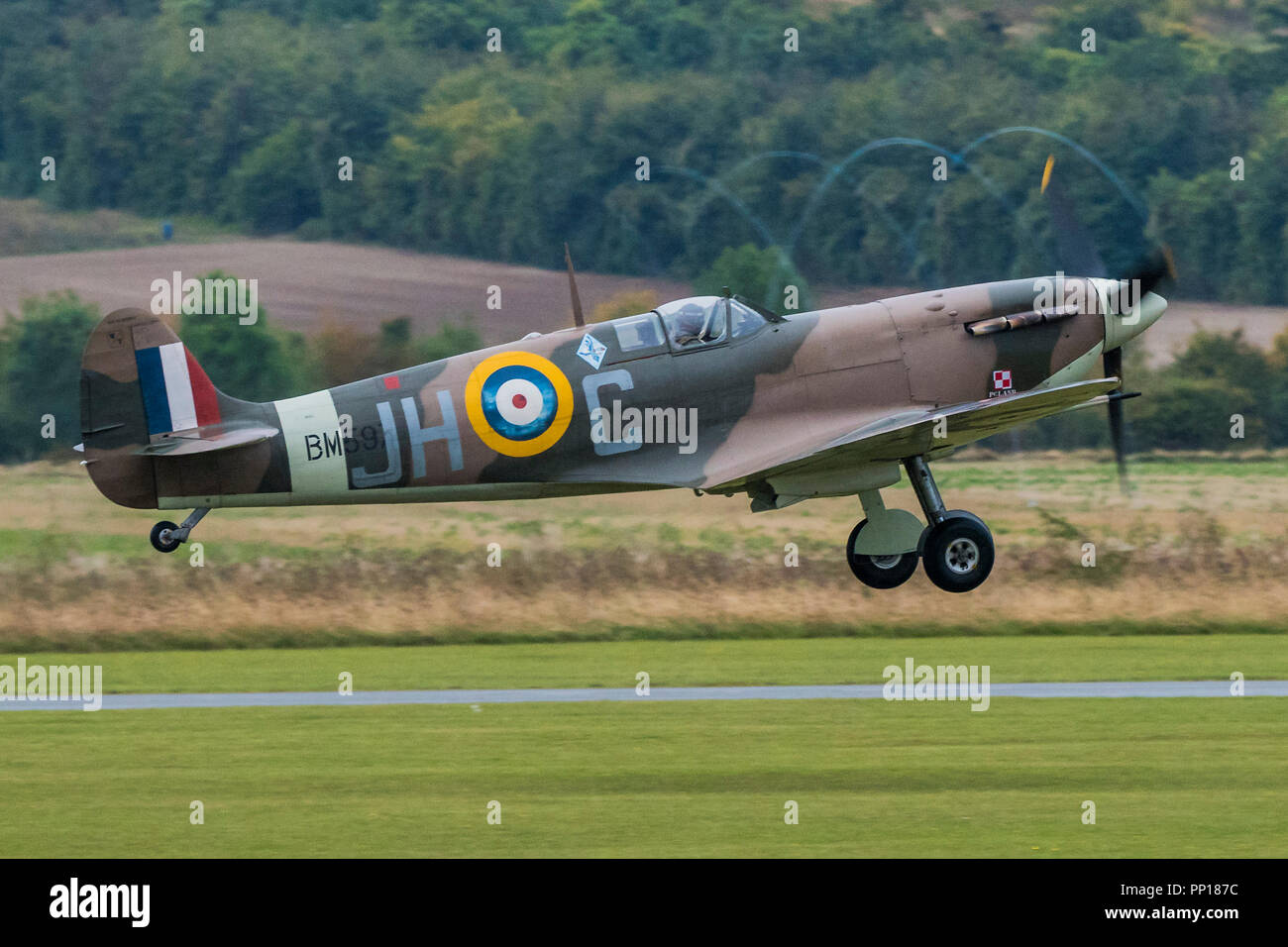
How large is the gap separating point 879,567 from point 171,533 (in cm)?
674

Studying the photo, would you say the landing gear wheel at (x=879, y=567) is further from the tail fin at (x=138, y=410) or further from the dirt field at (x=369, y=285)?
the dirt field at (x=369, y=285)

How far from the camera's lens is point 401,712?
731 inches

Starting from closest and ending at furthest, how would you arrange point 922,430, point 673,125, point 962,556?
point 922,430, point 962,556, point 673,125

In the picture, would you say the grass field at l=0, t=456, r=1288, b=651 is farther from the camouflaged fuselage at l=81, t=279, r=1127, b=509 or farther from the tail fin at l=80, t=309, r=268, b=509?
the tail fin at l=80, t=309, r=268, b=509

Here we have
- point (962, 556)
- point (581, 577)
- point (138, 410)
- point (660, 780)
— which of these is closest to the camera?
point (660, 780)

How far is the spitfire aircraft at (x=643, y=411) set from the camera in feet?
53.7

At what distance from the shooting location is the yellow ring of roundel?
16.8 m

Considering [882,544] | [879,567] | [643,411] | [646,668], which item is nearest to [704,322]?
[643,411]

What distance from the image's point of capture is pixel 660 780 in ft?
49.3

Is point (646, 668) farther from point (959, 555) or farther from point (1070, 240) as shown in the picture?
point (1070, 240)

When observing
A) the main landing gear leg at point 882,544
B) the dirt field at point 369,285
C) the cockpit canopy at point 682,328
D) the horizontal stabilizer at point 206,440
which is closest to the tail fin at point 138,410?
the horizontal stabilizer at point 206,440

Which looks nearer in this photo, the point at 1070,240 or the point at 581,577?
the point at 1070,240

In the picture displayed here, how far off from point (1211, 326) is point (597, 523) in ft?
73.9
